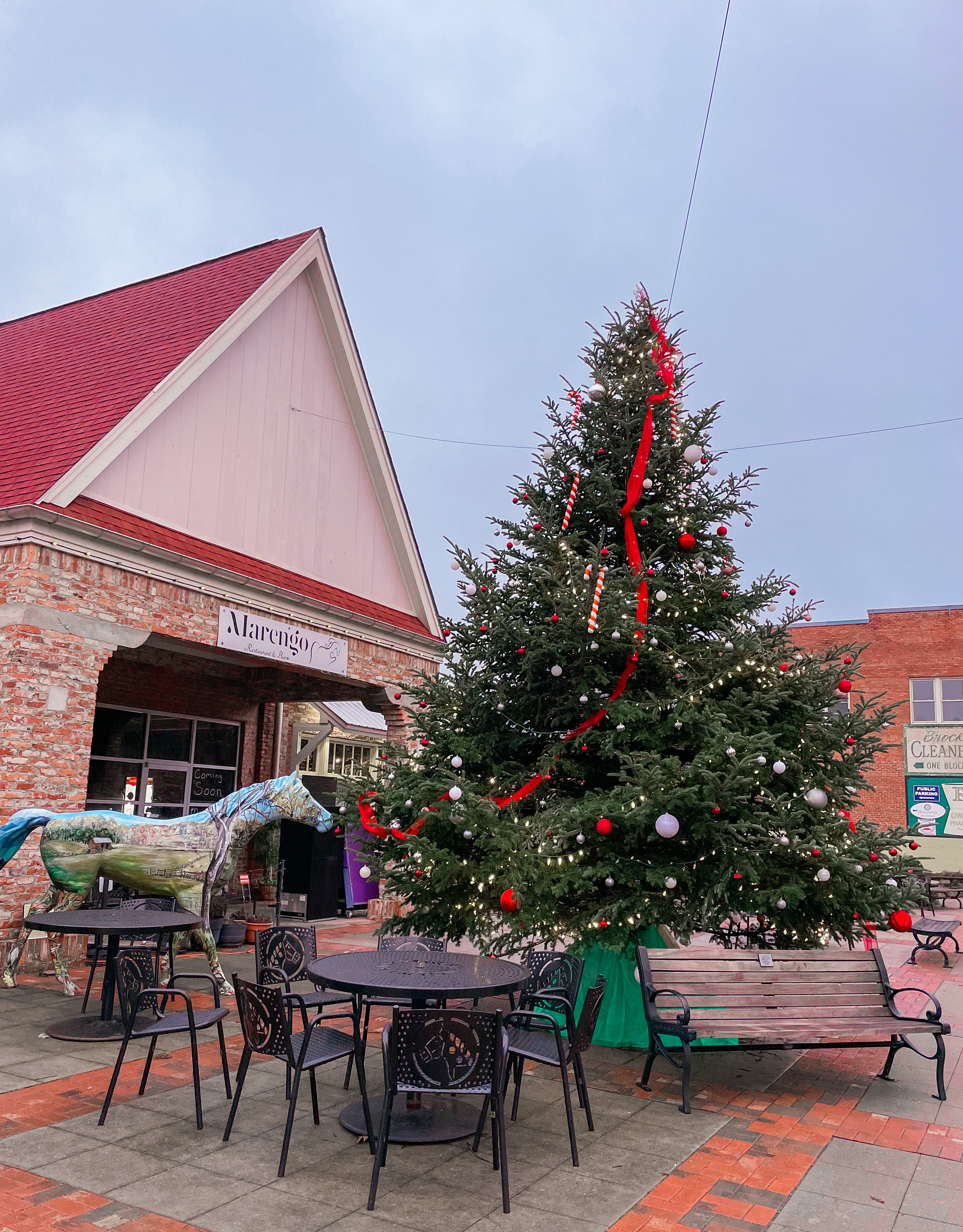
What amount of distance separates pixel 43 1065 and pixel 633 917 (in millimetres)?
4217

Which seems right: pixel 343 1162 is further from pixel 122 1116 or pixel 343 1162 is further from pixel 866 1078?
pixel 866 1078

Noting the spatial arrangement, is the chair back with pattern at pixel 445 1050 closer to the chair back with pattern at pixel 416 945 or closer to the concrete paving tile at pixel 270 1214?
the concrete paving tile at pixel 270 1214

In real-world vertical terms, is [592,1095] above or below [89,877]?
below

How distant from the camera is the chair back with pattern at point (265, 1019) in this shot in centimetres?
474

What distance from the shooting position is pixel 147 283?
1595 centimetres

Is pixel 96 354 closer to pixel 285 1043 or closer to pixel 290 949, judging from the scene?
pixel 290 949

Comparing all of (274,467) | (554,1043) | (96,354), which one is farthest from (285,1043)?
(96,354)

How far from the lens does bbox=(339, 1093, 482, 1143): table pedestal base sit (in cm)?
509

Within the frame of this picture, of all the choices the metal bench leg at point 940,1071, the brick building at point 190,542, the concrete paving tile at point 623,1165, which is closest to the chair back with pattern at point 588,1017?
the concrete paving tile at point 623,1165

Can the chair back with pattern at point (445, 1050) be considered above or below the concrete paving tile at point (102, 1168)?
above

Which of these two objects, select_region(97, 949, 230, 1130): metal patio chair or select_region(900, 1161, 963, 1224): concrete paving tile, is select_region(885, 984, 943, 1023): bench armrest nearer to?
select_region(900, 1161, 963, 1224): concrete paving tile

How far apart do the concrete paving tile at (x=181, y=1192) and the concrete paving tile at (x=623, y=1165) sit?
4.85ft

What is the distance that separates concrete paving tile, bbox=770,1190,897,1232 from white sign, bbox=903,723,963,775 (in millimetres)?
25796

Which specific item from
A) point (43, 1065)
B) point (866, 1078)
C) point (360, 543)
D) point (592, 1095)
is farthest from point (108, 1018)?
point (360, 543)
